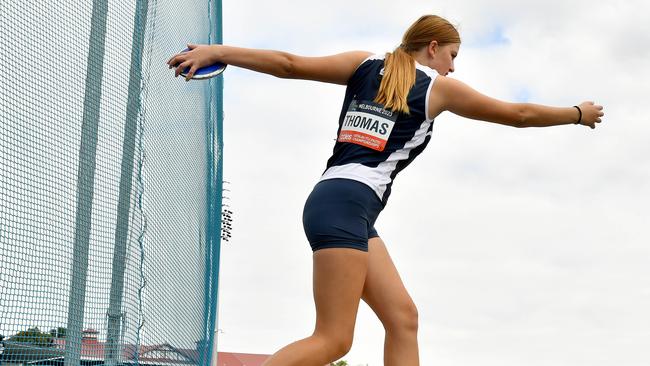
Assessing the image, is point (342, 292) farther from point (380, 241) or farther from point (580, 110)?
point (580, 110)

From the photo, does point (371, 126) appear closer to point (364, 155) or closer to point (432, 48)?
point (364, 155)

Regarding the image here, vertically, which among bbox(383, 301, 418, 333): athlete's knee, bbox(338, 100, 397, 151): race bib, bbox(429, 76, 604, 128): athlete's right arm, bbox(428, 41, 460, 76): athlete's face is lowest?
bbox(383, 301, 418, 333): athlete's knee

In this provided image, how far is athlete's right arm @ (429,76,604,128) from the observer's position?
11.2 ft

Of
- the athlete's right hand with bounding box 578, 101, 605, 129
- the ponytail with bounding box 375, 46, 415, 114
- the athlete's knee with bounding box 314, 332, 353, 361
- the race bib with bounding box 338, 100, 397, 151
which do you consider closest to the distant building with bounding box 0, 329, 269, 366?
the athlete's knee with bounding box 314, 332, 353, 361

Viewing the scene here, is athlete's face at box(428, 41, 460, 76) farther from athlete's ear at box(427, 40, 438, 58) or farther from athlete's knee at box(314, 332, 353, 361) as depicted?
athlete's knee at box(314, 332, 353, 361)

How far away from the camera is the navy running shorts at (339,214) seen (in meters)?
3.24

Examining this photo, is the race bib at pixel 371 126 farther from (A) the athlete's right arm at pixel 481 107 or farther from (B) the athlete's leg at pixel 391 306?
(B) the athlete's leg at pixel 391 306

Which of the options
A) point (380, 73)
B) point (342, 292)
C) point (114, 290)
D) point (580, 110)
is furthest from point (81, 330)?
point (580, 110)

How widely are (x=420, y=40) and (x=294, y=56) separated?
56 centimetres

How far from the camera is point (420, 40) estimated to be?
11.8ft

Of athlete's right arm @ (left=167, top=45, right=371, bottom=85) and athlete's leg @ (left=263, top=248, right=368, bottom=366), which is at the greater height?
athlete's right arm @ (left=167, top=45, right=371, bottom=85)

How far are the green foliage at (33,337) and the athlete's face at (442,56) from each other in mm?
1834

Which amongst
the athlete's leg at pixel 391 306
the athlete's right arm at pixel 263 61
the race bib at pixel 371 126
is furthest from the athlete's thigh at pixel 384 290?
the athlete's right arm at pixel 263 61

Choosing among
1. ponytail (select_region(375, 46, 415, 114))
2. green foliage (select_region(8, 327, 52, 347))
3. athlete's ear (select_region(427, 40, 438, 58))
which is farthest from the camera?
athlete's ear (select_region(427, 40, 438, 58))
